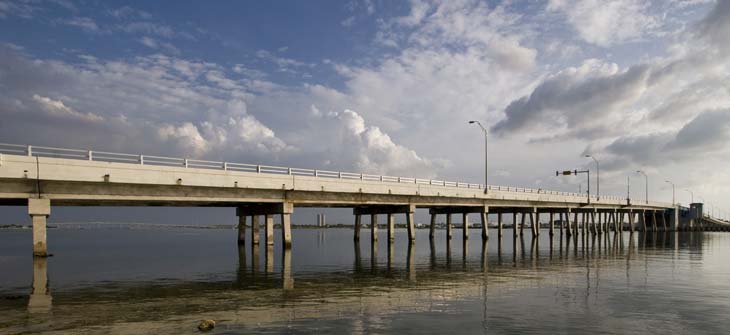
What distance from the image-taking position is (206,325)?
13727 mm

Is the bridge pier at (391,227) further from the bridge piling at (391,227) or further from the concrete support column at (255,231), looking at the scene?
the concrete support column at (255,231)

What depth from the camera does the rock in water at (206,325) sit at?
1359cm

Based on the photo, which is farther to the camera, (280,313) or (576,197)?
(576,197)

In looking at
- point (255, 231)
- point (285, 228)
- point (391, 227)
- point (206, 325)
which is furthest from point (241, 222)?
point (206, 325)

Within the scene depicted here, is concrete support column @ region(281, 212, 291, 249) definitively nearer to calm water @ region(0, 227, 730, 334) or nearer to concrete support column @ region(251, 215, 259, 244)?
concrete support column @ region(251, 215, 259, 244)

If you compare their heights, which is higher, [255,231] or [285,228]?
[285,228]

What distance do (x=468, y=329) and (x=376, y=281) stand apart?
39.2 feet

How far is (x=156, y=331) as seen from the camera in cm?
1349

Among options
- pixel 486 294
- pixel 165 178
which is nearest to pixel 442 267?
pixel 486 294

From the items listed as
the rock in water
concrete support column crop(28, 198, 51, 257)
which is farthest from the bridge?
the rock in water

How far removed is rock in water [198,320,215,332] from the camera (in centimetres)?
1359

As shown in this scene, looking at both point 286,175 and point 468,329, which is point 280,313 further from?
point 286,175

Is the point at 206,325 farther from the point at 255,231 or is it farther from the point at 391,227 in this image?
the point at 391,227

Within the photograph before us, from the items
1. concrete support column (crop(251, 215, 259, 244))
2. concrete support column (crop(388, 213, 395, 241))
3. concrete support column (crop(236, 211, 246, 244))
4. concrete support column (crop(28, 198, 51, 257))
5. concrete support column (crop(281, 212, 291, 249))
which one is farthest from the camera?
concrete support column (crop(388, 213, 395, 241))
